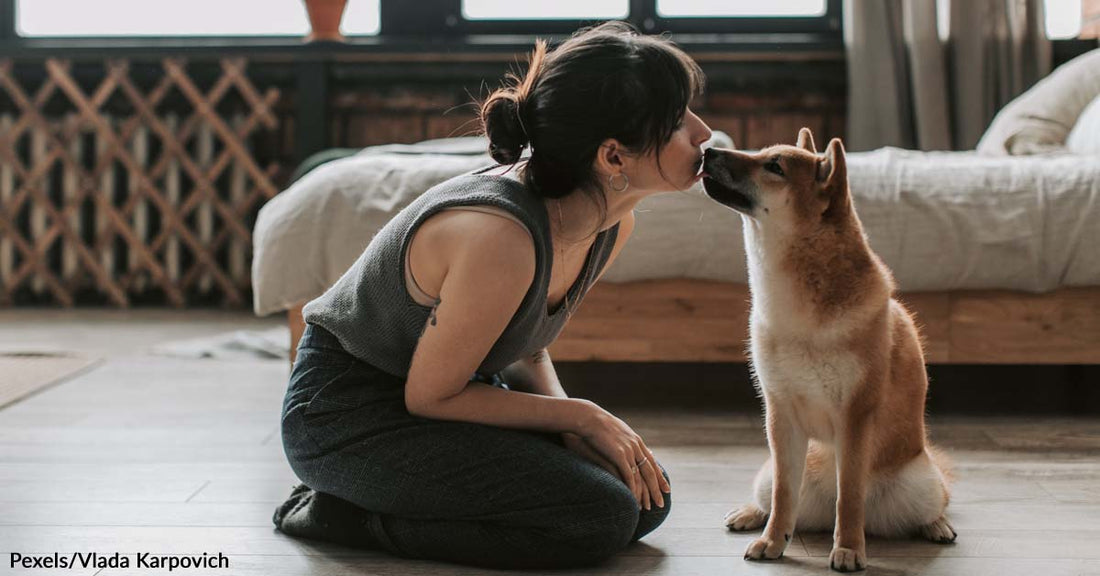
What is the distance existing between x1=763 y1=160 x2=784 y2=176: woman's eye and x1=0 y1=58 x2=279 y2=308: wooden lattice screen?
2937mm

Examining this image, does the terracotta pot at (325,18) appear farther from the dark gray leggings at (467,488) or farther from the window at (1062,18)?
the dark gray leggings at (467,488)

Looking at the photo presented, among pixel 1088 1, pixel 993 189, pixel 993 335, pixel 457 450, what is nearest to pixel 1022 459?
pixel 993 335

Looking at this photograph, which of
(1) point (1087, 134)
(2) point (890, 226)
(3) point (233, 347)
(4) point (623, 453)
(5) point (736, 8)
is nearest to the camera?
(4) point (623, 453)

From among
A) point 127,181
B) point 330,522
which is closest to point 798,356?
point 330,522

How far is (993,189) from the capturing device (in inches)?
88.3

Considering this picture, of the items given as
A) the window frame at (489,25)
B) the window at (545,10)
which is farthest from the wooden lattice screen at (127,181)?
the window at (545,10)

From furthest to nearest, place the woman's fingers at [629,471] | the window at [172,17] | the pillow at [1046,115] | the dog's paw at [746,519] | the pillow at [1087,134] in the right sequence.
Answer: the window at [172,17] < the pillow at [1046,115] < the pillow at [1087,134] < the dog's paw at [746,519] < the woman's fingers at [629,471]

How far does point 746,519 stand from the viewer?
1.54 metres

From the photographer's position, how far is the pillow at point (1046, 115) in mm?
2844

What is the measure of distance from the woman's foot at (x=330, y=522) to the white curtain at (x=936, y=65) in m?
2.86

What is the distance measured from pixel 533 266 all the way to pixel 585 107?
19 cm

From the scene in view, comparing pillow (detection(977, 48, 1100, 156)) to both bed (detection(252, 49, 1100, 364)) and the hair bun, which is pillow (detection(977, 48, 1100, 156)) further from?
the hair bun

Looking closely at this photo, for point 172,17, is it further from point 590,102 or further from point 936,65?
point 590,102

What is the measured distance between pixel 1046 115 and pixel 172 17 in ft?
10.2
